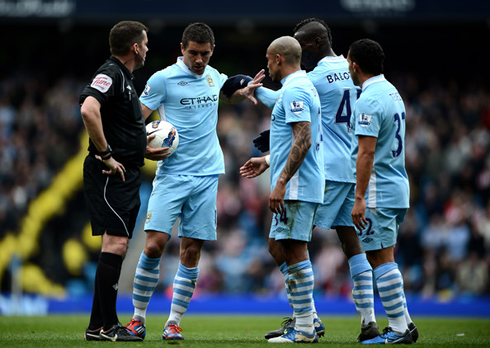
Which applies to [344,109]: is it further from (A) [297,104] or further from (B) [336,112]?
(A) [297,104]

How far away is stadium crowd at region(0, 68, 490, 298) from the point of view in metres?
15.5

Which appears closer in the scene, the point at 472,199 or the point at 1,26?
the point at 472,199

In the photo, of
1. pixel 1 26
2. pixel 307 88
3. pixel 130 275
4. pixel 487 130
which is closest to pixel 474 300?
pixel 487 130

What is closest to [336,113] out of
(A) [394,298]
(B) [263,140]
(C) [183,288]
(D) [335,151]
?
(D) [335,151]

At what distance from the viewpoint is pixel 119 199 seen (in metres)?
6.20

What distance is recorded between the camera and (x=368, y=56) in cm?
626

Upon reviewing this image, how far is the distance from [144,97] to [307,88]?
5.78 ft

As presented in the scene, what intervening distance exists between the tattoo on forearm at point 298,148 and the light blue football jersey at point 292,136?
0.08 metres

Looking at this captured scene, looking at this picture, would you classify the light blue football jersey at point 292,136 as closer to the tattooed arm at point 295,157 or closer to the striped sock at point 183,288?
the tattooed arm at point 295,157

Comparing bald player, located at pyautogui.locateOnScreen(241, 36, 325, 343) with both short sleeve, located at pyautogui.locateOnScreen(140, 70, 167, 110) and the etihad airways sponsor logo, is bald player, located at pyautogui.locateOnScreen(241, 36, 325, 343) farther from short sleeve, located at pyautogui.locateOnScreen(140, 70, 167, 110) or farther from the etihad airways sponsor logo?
short sleeve, located at pyautogui.locateOnScreen(140, 70, 167, 110)

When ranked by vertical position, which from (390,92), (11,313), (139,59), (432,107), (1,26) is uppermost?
(1,26)

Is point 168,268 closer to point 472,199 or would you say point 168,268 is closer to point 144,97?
point 472,199

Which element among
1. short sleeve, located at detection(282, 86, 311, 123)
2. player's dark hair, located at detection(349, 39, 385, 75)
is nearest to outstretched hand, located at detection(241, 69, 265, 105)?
short sleeve, located at detection(282, 86, 311, 123)

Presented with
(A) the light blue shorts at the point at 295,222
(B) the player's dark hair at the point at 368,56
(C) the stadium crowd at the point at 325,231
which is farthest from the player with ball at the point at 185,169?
(C) the stadium crowd at the point at 325,231
